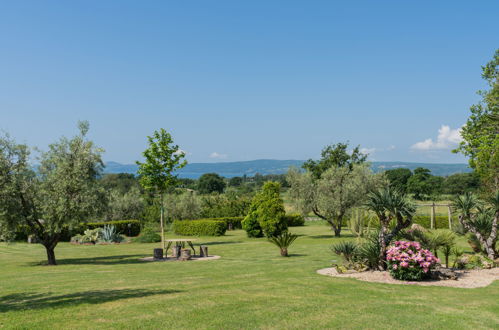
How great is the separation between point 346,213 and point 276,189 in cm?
560

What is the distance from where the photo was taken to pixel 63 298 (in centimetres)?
996

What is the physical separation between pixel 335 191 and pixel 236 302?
23105 mm

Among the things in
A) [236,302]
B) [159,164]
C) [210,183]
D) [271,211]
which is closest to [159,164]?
[159,164]

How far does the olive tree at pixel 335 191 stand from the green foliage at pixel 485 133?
797 cm

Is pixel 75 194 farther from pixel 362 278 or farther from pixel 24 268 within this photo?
pixel 362 278

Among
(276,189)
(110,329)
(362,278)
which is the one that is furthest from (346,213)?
(110,329)

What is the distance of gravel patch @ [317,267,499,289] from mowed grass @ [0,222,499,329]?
1.92 feet

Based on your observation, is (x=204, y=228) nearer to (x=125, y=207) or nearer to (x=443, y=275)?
(x=125, y=207)

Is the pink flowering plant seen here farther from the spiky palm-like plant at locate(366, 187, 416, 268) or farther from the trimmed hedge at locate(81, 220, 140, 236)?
the trimmed hedge at locate(81, 220, 140, 236)

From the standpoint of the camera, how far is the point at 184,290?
10.8 metres

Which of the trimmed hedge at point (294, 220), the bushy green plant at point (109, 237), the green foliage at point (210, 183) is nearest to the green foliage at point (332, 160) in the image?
the trimmed hedge at point (294, 220)

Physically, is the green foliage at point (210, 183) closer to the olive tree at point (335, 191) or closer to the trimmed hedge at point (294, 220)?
the trimmed hedge at point (294, 220)

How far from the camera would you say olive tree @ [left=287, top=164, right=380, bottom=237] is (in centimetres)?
3091

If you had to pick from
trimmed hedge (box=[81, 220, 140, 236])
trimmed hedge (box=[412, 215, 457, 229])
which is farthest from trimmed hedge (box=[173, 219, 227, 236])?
trimmed hedge (box=[412, 215, 457, 229])
